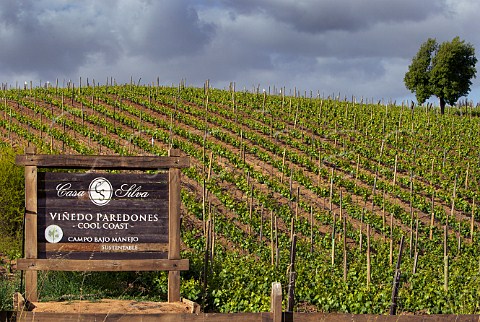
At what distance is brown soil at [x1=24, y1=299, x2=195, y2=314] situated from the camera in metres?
11.4

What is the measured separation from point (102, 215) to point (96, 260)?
0.78 m

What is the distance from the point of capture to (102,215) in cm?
1229

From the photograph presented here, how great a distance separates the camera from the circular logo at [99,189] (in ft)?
40.4

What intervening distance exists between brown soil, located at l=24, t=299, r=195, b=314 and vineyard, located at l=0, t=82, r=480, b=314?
246 cm

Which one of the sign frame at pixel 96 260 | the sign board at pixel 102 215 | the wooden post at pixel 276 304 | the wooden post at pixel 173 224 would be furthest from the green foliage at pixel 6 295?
the wooden post at pixel 276 304

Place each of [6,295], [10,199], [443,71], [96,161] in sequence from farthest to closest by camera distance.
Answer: [443,71] → [10,199] → [6,295] → [96,161]

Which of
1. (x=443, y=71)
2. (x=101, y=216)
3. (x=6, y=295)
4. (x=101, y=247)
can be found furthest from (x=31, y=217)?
(x=443, y=71)

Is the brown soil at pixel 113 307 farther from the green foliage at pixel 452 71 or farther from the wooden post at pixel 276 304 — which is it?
the green foliage at pixel 452 71

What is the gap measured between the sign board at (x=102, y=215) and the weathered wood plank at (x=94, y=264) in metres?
0.12

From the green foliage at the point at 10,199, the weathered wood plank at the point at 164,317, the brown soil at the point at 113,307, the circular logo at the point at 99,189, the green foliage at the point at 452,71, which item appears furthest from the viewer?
the green foliage at the point at 452,71

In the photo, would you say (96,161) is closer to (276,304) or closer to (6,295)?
(6,295)

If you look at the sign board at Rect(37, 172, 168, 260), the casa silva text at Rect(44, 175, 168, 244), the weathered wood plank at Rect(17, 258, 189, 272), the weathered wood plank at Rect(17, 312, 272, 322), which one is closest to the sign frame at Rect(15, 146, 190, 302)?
the weathered wood plank at Rect(17, 258, 189, 272)

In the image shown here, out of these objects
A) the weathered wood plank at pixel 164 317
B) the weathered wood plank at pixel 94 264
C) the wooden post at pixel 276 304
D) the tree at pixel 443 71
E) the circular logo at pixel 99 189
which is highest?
the tree at pixel 443 71

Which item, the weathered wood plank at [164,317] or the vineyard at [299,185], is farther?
the vineyard at [299,185]
